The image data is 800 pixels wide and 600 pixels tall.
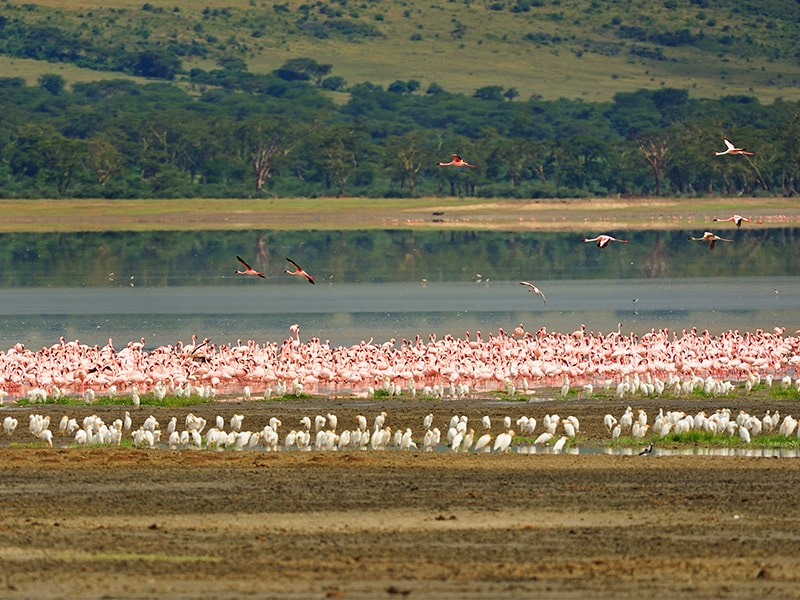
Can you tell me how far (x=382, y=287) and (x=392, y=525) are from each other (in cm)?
3262

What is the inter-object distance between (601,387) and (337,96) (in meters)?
128

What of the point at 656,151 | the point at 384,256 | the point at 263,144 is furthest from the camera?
the point at 263,144

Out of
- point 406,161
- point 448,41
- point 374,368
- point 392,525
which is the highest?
point 392,525

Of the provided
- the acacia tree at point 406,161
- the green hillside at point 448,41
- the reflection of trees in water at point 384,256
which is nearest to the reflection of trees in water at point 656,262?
the reflection of trees in water at point 384,256

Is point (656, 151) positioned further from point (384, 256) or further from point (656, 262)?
point (656, 262)

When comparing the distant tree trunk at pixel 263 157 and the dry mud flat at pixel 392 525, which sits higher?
the dry mud flat at pixel 392 525

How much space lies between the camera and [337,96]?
494ft

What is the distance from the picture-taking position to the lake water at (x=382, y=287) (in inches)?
1390

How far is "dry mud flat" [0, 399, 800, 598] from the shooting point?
35.9 feet

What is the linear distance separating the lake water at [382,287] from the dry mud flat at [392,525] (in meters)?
16.0

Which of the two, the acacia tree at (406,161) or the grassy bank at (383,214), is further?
the acacia tree at (406,161)

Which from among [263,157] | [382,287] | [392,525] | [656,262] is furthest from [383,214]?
[392,525]

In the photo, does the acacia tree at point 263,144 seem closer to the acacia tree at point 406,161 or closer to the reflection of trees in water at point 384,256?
the acacia tree at point 406,161

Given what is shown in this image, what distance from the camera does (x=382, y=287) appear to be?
45.5m
